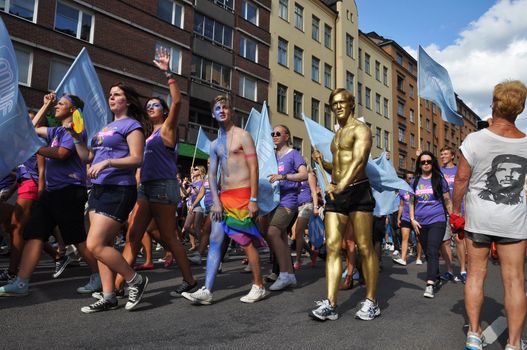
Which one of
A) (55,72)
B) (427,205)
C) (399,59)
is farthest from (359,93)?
(427,205)

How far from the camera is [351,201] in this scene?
402 cm

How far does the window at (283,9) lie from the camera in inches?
1197

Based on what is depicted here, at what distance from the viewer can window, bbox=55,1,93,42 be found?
18547 mm

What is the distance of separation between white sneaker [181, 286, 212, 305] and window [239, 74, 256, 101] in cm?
2351

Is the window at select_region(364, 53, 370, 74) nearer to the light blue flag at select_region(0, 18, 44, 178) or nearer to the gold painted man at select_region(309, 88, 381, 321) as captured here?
the gold painted man at select_region(309, 88, 381, 321)

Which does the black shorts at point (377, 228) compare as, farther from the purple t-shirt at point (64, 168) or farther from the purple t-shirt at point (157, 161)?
the purple t-shirt at point (64, 168)

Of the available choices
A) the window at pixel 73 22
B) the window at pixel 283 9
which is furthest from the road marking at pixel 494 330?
the window at pixel 283 9

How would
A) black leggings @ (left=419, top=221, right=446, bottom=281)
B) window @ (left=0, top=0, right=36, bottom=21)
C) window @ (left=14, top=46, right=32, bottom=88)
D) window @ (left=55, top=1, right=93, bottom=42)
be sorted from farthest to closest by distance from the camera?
window @ (left=55, top=1, right=93, bottom=42), window @ (left=14, top=46, right=32, bottom=88), window @ (left=0, top=0, right=36, bottom=21), black leggings @ (left=419, top=221, right=446, bottom=281)

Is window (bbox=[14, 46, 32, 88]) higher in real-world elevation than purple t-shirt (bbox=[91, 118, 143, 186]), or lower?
higher

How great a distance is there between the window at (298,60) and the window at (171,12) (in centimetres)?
1013

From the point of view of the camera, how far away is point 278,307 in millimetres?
4285

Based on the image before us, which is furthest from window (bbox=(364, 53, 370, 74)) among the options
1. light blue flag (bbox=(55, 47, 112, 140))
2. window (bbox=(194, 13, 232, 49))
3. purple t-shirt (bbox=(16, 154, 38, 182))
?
purple t-shirt (bbox=(16, 154, 38, 182))

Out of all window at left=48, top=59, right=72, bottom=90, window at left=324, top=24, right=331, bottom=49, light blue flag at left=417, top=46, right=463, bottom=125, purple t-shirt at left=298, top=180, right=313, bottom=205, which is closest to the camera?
purple t-shirt at left=298, top=180, right=313, bottom=205

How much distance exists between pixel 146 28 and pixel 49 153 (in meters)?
18.9
